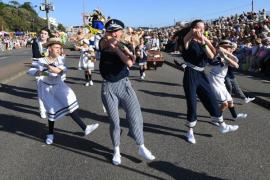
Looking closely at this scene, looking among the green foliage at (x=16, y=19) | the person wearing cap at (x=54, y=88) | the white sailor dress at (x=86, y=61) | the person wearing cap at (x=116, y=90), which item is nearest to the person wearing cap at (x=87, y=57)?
the white sailor dress at (x=86, y=61)

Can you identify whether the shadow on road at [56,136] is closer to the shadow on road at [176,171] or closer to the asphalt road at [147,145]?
the asphalt road at [147,145]

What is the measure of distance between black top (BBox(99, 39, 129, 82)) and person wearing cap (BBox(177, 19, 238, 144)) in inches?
51.4

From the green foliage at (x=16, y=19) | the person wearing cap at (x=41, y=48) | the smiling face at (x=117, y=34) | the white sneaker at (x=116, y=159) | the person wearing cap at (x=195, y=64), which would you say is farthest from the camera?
the green foliage at (x=16, y=19)

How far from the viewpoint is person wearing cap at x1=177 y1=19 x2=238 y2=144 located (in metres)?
6.39

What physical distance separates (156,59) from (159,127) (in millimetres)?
11982

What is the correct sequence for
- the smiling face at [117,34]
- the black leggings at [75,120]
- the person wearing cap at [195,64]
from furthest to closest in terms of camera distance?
the black leggings at [75,120] → the person wearing cap at [195,64] → the smiling face at [117,34]

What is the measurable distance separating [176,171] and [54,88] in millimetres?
2666

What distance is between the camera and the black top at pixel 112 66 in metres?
5.58

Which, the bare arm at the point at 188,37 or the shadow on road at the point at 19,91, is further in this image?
the shadow on road at the point at 19,91

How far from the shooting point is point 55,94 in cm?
690

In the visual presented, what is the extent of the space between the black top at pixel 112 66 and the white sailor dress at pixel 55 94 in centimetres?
140

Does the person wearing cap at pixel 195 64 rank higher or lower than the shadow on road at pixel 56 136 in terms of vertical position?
higher

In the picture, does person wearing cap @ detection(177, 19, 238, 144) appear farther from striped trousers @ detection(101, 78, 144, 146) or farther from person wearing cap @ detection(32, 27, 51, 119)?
person wearing cap @ detection(32, 27, 51, 119)

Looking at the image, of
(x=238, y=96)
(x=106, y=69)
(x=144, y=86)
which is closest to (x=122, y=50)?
(x=106, y=69)
